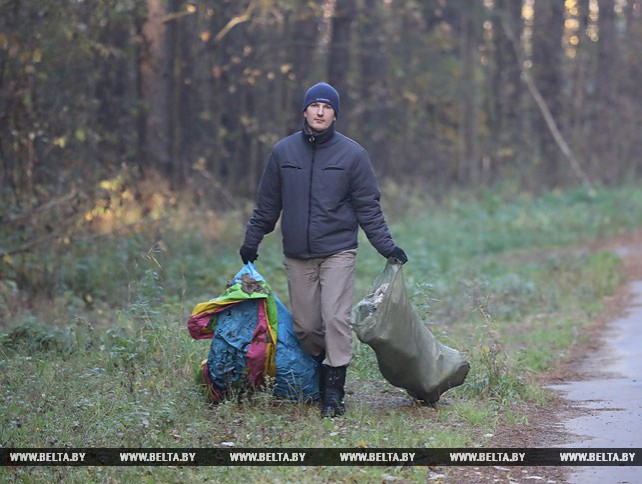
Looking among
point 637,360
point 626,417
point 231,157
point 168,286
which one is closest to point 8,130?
point 168,286

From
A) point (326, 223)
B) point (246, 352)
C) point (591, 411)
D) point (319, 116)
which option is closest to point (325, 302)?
point (326, 223)

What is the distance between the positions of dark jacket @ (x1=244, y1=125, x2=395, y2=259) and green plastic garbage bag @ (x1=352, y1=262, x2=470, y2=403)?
0.34m

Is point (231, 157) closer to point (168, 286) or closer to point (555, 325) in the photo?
point (168, 286)

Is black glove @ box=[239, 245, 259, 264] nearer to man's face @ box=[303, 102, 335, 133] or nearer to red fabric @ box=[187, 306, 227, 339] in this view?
red fabric @ box=[187, 306, 227, 339]

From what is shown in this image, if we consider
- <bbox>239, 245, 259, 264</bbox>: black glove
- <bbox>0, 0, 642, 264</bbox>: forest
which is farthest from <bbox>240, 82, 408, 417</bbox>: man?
<bbox>0, 0, 642, 264</bbox>: forest

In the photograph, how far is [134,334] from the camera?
8984 millimetres

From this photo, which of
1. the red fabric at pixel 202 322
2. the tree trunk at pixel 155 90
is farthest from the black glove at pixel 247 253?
the tree trunk at pixel 155 90

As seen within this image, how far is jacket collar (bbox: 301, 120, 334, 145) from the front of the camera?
7297 mm

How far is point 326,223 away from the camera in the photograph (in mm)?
7250

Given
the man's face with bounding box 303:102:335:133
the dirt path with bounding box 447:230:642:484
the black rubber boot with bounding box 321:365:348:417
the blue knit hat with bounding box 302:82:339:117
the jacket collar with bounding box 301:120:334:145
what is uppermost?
the blue knit hat with bounding box 302:82:339:117

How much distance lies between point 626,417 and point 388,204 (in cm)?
1564

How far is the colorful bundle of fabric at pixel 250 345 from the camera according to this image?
739 cm

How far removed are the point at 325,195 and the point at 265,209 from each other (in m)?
0.54

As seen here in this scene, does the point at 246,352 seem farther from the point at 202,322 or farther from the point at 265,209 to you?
the point at 265,209
